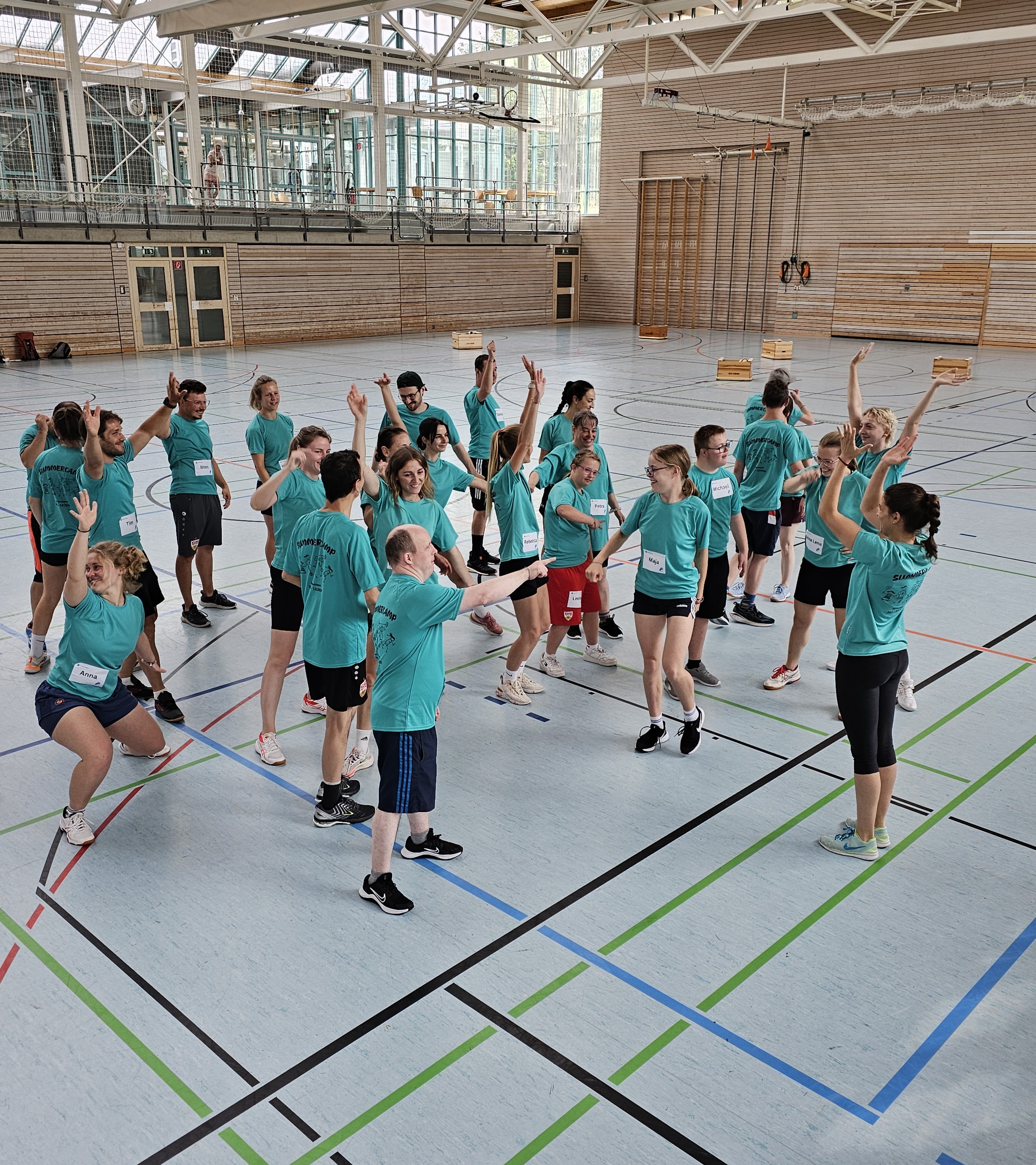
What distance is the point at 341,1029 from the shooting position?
381 cm

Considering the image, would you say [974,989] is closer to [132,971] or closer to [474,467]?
[132,971]

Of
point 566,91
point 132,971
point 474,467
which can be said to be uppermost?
point 566,91

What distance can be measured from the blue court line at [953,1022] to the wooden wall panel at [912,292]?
101 ft

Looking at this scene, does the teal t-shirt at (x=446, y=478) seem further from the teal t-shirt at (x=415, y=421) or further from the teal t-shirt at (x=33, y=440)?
the teal t-shirt at (x=33, y=440)

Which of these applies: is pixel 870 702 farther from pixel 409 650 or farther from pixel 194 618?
pixel 194 618

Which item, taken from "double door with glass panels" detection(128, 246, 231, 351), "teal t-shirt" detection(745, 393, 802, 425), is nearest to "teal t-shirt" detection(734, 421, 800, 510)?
"teal t-shirt" detection(745, 393, 802, 425)

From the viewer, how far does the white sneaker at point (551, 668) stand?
283 inches

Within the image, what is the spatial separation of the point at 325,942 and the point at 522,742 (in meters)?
2.12

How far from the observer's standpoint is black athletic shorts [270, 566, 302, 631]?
5.62 metres

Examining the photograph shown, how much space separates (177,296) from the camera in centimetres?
2912

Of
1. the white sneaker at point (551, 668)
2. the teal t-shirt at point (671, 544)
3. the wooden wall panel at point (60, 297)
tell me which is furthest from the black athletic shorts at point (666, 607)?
the wooden wall panel at point (60, 297)

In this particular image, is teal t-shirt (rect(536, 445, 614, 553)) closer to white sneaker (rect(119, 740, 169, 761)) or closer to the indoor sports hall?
the indoor sports hall


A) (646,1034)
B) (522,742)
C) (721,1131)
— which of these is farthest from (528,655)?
(721,1131)

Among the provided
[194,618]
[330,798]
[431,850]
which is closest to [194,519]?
[194,618]
